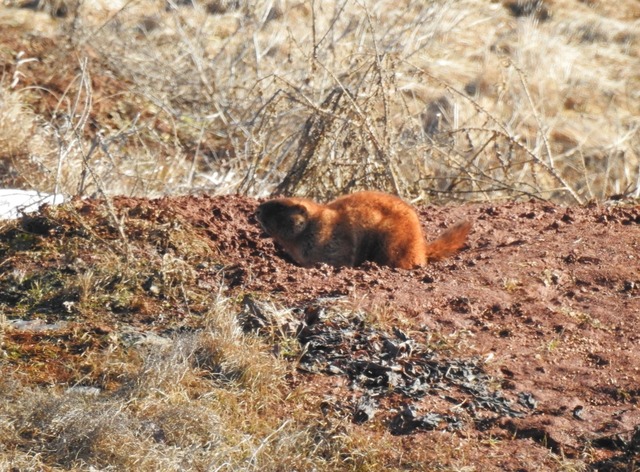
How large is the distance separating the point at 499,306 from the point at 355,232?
54.4 inches

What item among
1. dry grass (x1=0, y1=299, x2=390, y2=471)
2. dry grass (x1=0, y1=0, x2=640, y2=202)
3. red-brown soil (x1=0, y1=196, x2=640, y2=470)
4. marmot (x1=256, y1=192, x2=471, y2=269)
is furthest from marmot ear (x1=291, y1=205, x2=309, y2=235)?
dry grass (x1=0, y1=299, x2=390, y2=471)

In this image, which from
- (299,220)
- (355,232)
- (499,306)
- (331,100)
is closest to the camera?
(499,306)

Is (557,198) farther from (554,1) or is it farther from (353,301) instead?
(353,301)

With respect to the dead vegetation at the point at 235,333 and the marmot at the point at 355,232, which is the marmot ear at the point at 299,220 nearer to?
the marmot at the point at 355,232

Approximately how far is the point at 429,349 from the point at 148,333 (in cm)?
139

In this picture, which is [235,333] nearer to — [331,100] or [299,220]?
[299,220]

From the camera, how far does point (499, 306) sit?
589 cm

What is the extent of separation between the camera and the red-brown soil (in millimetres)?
4867

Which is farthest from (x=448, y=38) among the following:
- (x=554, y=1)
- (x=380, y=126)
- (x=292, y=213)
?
(x=292, y=213)

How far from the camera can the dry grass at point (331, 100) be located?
8.91 meters

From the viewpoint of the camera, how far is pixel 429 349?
17.9 ft

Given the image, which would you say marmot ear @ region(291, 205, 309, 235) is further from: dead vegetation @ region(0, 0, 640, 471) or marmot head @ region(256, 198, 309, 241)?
dead vegetation @ region(0, 0, 640, 471)

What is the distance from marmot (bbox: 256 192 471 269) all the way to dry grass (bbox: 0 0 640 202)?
1.27 m

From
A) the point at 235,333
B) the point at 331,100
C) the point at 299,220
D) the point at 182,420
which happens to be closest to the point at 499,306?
the point at 235,333
